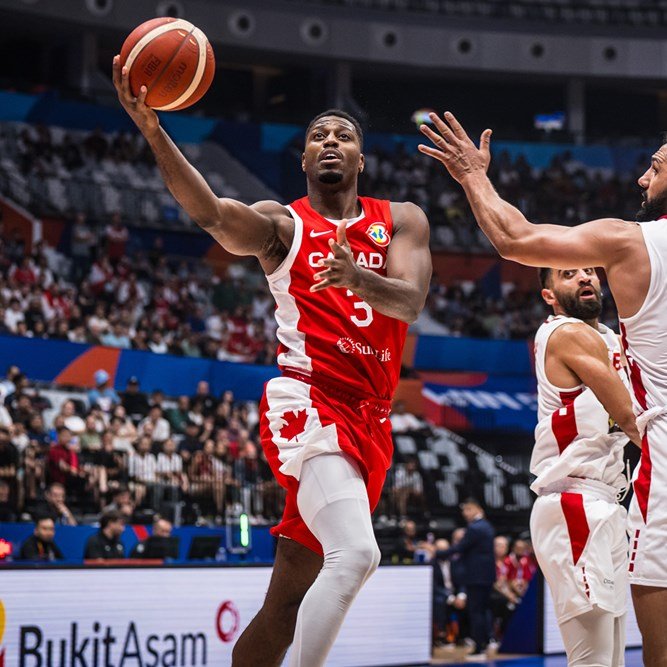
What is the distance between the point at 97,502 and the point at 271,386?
9.07 meters

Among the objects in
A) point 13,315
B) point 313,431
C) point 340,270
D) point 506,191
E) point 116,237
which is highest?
point 506,191

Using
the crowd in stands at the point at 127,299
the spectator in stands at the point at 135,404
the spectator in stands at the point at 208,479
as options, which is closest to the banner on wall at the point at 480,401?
the crowd in stands at the point at 127,299

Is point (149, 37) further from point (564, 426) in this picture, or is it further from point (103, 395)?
point (103, 395)

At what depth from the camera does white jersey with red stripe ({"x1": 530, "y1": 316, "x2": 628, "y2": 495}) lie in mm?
5250

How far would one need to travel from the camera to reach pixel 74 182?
22797 mm

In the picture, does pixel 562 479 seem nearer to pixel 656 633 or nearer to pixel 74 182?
pixel 656 633

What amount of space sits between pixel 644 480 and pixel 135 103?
2381 mm

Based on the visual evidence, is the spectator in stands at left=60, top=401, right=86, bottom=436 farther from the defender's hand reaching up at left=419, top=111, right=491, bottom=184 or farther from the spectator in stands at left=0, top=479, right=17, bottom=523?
the defender's hand reaching up at left=419, top=111, right=491, bottom=184

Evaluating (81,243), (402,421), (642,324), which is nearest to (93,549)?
(642,324)

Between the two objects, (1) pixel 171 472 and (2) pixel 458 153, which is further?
(1) pixel 171 472

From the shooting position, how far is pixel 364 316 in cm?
452

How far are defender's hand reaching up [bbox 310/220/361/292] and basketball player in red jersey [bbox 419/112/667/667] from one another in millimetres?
539

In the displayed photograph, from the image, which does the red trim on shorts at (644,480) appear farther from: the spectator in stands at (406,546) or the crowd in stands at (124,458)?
the crowd in stands at (124,458)

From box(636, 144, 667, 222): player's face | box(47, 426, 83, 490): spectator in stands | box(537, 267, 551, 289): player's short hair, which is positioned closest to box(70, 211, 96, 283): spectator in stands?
box(47, 426, 83, 490): spectator in stands
